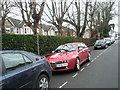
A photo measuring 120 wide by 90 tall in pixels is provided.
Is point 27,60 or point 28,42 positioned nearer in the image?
point 27,60

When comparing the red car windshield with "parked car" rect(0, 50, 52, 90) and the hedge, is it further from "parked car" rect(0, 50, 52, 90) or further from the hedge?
"parked car" rect(0, 50, 52, 90)

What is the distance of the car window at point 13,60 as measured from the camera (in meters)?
3.27

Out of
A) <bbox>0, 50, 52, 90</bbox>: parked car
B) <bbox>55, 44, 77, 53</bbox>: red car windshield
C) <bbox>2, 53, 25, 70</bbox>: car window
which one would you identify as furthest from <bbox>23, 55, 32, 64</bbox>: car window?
<bbox>55, 44, 77, 53</bbox>: red car windshield

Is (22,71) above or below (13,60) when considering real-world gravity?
below

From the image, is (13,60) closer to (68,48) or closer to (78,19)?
(68,48)

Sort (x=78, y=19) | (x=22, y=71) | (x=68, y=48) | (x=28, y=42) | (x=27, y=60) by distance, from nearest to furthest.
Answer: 1. (x=22, y=71)
2. (x=27, y=60)
3. (x=68, y=48)
4. (x=28, y=42)
5. (x=78, y=19)

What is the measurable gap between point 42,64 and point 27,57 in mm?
588

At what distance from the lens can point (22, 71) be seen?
342 centimetres

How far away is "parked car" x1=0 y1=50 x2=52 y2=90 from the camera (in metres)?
3.05

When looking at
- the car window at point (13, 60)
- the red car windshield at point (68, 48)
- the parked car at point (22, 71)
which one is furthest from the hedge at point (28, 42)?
the car window at point (13, 60)

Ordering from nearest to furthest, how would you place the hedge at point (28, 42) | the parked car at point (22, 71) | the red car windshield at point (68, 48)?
1. the parked car at point (22, 71)
2. the red car windshield at point (68, 48)
3. the hedge at point (28, 42)

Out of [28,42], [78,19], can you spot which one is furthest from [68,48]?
[78,19]

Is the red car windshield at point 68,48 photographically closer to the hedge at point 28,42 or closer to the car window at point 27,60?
the hedge at point 28,42

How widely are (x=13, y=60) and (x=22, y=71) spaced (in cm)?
38
